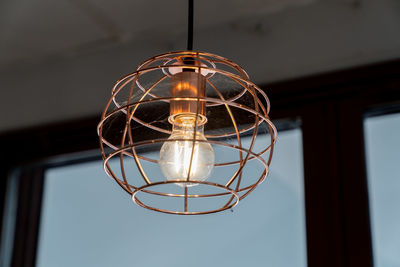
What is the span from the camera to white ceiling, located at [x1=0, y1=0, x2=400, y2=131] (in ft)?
5.73

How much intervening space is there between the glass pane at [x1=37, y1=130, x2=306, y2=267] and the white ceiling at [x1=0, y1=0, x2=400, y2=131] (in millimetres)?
241

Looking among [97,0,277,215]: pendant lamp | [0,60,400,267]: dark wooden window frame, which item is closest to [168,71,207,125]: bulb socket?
[97,0,277,215]: pendant lamp

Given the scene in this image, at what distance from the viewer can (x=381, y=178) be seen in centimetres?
162

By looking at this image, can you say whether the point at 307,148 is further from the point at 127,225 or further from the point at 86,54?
the point at 86,54

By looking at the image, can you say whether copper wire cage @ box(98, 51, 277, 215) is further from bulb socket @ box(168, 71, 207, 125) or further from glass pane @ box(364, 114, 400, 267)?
glass pane @ box(364, 114, 400, 267)

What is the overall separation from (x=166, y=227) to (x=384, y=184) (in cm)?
68

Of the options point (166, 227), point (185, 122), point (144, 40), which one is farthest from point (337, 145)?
point (185, 122)

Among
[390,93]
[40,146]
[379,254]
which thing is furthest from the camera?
[40,146]

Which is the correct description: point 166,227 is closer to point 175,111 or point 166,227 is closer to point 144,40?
point 144,40

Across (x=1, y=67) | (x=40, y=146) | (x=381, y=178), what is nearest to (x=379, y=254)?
(x=381, y=178)

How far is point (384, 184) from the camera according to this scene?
1614 millimetres

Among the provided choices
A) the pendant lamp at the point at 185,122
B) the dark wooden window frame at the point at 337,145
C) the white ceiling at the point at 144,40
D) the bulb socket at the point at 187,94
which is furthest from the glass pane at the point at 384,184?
the bulb socket at the point at 187,94

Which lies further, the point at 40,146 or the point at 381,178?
the point at 40,146

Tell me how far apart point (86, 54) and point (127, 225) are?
0.64m
